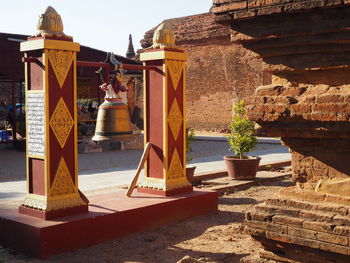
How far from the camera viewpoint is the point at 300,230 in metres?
3.28

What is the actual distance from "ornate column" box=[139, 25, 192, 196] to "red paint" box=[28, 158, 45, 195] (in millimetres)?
1939

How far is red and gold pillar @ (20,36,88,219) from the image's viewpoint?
209 inches

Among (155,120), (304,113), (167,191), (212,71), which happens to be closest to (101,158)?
(155,120)

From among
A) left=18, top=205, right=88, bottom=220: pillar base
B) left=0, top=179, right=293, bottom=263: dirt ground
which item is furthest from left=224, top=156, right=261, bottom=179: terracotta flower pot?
left=18, top=205, right=88, bottom=220: pillar base

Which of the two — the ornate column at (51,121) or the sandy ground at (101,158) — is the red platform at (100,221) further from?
the sandy ground at (101,158)

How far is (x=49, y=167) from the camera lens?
Result: 536cm

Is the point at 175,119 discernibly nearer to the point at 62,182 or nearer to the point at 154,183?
the point at 154,183

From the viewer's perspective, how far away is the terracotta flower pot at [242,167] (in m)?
9.84

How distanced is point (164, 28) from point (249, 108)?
12.1ft

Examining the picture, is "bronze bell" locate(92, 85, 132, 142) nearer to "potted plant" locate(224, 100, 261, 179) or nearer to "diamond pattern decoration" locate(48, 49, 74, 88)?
"diamond pattern decoration" locate(48, 49, 74, 88)

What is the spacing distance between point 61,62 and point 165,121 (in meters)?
1.93

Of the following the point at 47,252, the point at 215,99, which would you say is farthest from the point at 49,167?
the point at 215,99

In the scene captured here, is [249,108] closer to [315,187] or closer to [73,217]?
[315,187]

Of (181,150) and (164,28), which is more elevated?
(164,28)
